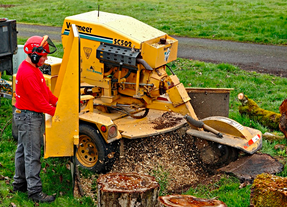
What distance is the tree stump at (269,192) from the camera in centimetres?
414

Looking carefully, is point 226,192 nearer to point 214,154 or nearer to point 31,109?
point 214,154

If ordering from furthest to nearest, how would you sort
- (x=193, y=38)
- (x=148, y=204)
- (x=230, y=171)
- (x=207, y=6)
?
1. (x=207, y=6)
2. (x=193, y=38)
3. (x=230, y=171)
4. (x=148, y=204)

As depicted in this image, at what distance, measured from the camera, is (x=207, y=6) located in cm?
1955

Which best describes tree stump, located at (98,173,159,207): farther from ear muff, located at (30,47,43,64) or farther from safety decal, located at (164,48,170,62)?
safety decal, located at (164,48,170,62)

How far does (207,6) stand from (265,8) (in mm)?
2841

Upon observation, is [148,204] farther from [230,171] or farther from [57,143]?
[230,171]

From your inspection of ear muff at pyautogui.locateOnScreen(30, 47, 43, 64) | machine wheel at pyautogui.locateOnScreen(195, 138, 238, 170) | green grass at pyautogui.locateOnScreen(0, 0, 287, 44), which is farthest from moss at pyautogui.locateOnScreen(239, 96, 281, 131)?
green grass at pyautogui.locateOnScreen(0, 0, 287, 44)

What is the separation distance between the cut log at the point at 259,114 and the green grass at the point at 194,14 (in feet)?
23.1

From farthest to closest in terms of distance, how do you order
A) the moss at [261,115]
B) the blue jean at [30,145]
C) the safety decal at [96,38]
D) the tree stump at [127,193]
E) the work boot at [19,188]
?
1. the moss at [261,115]
2. the safety decal at [96,38]
3. the work boot at [19,188]
4. the blue jean at [30,145]
5. the tree stump at [127,193]

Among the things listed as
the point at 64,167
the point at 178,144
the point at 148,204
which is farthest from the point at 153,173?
the point at 148,204

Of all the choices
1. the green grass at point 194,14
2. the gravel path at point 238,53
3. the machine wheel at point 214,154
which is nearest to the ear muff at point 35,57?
the machine wheel at point 214,154

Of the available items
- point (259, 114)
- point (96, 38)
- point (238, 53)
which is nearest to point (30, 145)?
point (96, 38)

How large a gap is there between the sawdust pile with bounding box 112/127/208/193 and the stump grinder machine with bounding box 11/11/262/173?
0.60 feet

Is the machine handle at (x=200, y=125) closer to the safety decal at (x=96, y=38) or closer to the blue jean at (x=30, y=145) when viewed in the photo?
the safety decal at (x=96, y=38)
